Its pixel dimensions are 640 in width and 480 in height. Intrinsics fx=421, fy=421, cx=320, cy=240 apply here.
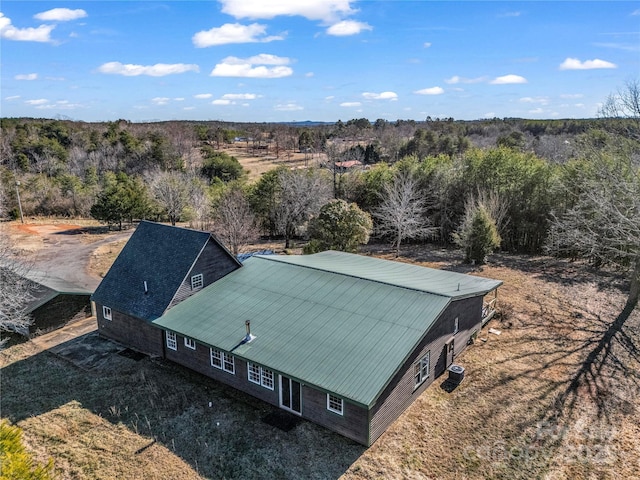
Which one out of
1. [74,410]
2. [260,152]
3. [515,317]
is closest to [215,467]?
[74,410]

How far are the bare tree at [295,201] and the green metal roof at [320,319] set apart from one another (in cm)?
2028

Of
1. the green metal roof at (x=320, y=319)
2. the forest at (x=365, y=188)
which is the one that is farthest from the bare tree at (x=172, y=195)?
the green metal roof at (x=320, y=319)

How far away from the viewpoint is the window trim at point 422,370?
1562 cm

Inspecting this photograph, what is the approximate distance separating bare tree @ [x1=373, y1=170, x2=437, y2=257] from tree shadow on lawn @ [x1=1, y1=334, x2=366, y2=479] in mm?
22620

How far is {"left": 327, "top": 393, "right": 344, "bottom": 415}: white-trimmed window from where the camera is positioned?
13930 millimetres

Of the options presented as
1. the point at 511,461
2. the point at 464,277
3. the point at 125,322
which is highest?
the point at 464,277

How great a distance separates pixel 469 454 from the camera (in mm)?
13344

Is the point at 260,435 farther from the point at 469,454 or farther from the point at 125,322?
the point at 125,322

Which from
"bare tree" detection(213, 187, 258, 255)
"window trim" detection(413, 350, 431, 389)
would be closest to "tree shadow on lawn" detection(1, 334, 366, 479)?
"window trim" detection(413, 350, 431, 389)

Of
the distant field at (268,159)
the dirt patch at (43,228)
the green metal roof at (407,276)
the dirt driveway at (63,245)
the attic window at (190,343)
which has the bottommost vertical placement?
the dirt driveway at (63,245)

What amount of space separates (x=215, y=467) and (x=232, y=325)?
5.49m

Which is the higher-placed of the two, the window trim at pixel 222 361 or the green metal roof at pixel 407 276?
the green metal roof at pixel 407 276

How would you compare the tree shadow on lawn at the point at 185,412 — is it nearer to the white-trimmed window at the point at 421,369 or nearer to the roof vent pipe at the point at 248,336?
the roof vent pipe at the point at 248,336

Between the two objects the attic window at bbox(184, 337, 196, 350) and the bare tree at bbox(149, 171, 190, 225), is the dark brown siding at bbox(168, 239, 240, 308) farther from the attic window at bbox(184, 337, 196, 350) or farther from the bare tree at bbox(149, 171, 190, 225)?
the bare tree at bbox(149, 171, 190, 225)
